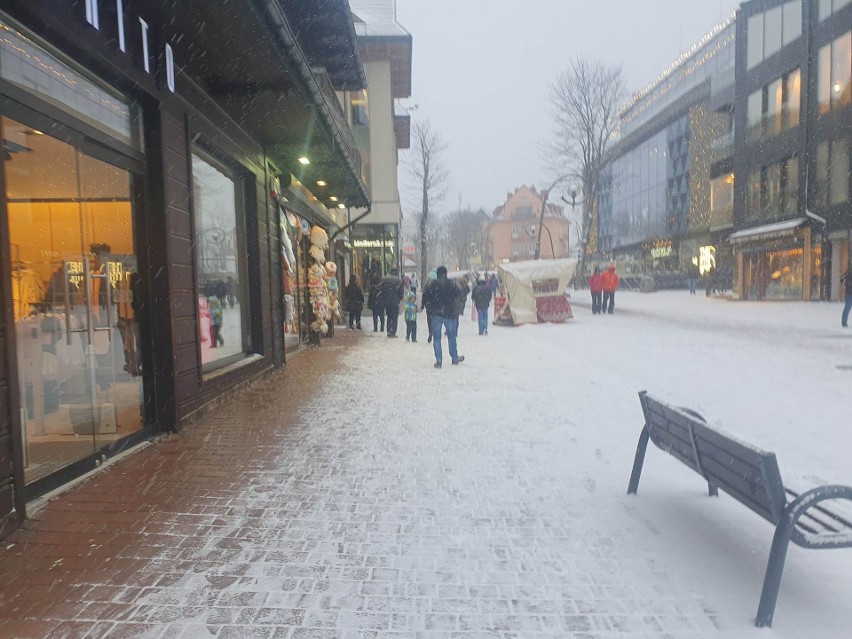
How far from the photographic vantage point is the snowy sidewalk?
9.04ft

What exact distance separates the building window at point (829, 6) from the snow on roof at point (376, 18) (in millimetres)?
17032

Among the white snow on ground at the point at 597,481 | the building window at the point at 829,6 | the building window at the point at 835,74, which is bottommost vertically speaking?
the white snow on ground at the point at 597,481

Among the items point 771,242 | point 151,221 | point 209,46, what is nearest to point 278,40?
point 209,46

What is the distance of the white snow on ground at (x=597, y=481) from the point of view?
2.94 metres

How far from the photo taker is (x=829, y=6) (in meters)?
24.3

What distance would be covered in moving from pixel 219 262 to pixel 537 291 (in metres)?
12.6

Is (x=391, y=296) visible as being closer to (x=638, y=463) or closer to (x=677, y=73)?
(x=638, y=463)

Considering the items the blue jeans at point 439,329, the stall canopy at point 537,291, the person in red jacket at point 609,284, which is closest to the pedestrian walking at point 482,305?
the stall canopy at point 537,291

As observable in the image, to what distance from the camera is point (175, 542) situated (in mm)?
3500

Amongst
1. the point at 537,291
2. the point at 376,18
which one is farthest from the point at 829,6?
the point at 376,18

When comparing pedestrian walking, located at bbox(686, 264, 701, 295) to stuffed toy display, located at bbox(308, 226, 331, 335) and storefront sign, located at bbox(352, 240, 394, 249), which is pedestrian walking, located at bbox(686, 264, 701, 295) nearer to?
storefront sign, located at bbox(352, 240, 394, 249)

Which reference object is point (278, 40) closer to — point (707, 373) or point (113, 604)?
point (113, 604)

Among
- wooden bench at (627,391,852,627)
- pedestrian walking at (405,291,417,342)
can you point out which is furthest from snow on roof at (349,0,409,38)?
wooden bench at (627,391,852,627)

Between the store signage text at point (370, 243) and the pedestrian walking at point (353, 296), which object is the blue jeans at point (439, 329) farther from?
the store signage text at point (370, 243)
